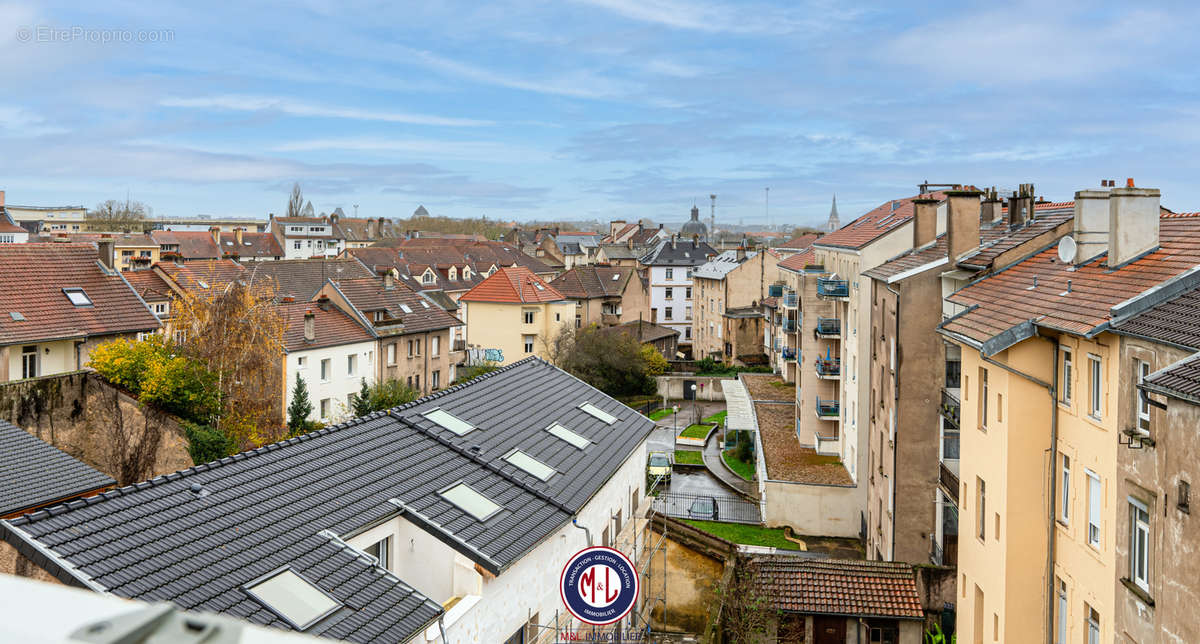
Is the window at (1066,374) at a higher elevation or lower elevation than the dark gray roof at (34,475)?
higher

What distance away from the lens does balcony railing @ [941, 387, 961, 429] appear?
22.0 metres

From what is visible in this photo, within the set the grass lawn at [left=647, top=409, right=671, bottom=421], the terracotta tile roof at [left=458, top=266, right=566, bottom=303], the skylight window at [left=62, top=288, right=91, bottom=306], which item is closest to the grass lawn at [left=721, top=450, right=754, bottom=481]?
the grass lawn at [left=647, top=409, right=671, bottom=421]

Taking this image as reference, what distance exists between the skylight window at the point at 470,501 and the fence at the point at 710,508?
67.2 ft

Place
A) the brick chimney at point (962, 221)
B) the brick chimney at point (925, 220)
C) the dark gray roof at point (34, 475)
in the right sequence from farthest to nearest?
the brick chimney at point (925, 220) < the brick chimney at point (962, 221) < the dark gray roof at point (34, 475)

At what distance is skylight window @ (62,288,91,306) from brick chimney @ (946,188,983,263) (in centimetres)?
2923

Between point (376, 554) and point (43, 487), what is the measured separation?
8327 mm

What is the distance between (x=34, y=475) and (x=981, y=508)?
1855 cm

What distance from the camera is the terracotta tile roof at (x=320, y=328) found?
40.6 metres

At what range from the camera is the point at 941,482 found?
75.7 ft

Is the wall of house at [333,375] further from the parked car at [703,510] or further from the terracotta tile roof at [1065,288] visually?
the terracotta tile roof at [1065,288]

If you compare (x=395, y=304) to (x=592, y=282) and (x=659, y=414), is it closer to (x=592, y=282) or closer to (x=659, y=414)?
(x=659, y=414)

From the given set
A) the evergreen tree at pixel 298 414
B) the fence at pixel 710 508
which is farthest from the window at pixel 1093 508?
the evergreen tree at pixel 298 414

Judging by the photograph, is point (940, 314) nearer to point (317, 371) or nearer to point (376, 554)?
point (376, 554)

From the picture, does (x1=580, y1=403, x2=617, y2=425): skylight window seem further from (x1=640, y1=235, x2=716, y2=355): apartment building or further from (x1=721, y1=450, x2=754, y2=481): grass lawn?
(x1=640, y1=235, x2=716, y2=355): apartment building
